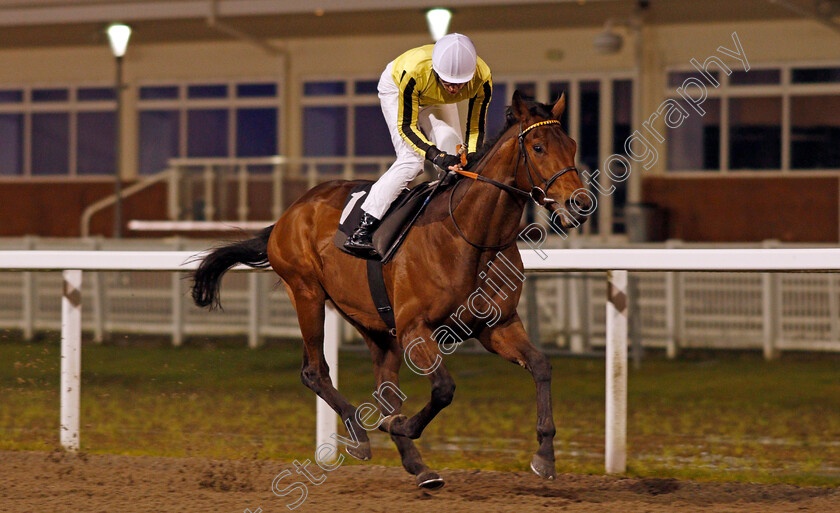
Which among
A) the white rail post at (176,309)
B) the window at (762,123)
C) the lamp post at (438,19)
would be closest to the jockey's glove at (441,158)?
the white rail post at (176,309)

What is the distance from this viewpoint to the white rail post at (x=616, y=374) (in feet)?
15.0

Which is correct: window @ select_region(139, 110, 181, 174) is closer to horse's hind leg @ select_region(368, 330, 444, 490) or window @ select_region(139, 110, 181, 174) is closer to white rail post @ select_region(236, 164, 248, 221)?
white rail post @ select_region(236, 164, 248, 221)

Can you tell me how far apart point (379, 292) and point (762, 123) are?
10030 mm

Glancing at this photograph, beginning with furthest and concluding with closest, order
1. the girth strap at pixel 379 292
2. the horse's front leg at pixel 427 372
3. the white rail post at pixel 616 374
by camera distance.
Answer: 1. the white rail post at pixel 616 374
2. the girth strap at pixel 379 292
3. the horse's front leg at pixel 427 372

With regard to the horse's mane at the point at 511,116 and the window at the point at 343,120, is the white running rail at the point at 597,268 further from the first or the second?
the window at the point at 343,120

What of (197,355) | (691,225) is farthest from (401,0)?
(197,355)

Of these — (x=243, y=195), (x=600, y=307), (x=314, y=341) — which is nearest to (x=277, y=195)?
(x=243, y=195)

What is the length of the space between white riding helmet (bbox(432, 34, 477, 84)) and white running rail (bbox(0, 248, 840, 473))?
3.42 ft

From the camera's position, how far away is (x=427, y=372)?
152 inches

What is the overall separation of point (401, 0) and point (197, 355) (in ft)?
24.5

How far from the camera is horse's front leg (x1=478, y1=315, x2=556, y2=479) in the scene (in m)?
3.75

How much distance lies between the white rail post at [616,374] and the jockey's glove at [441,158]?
980 millimetres

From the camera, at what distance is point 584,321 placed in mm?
9969

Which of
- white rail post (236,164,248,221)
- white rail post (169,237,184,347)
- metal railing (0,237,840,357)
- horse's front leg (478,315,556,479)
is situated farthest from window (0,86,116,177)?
horse's front leg (478,315,556,479)
